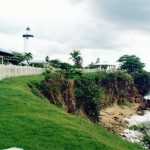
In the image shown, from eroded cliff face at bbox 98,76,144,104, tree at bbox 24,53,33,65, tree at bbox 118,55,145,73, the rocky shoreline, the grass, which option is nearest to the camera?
the grass

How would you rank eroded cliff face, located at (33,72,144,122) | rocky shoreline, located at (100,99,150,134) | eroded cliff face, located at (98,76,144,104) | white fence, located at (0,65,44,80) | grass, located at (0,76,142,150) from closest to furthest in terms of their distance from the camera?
grass, located at (0,76,142,150) < white fence, located at (0,65,44,80) < eroded cliff face, located at (33,72,144,122) < rocky shoreline, located at (100,99,150,134) < eroded cliff face, located at (98,76,144,104)

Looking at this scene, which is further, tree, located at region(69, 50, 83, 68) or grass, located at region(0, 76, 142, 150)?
tree, located at region(69, 50, 83, 68)

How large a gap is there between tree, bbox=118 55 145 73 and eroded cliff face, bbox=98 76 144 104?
2067cm

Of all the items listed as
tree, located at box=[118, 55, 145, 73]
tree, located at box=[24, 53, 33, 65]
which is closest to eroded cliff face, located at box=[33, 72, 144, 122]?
tree, located at box=[24, 53, 33, 65]

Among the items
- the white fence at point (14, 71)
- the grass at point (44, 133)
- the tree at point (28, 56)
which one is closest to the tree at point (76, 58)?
the tree at point (28, 56)

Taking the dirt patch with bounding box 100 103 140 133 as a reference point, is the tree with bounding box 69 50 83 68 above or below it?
above

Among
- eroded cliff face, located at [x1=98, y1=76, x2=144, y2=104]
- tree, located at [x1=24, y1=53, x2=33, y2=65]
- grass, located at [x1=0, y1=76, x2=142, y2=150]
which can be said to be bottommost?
eroded cliff face, located at [x1=98, y1=76, x2=144, y2=104]

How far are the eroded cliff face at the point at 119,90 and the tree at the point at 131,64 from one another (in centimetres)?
2067

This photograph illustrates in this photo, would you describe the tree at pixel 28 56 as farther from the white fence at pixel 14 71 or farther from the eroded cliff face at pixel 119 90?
the white fence at pixel 14 71

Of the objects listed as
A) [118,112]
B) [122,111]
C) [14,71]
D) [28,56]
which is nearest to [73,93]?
[14,71]

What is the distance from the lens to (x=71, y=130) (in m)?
14.8

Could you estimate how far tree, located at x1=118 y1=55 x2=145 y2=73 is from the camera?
99312 millimetres

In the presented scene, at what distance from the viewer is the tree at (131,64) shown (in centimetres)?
9931

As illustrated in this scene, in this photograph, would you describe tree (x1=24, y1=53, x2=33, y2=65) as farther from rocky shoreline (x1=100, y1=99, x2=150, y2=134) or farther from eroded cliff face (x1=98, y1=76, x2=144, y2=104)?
rocky shoreline (x1=100, y1=99, x2=150, y2=134)
